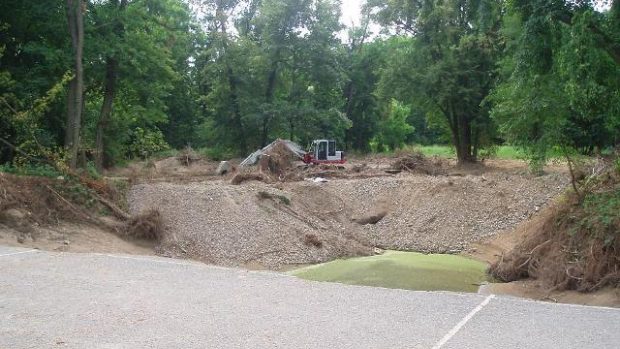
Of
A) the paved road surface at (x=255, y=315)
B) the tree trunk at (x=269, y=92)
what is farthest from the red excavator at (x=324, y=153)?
the paved road surface at (x=255, y=315)

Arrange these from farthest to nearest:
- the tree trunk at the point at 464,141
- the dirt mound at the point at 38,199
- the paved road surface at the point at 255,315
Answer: the tree trunk at the point at 464,141 < the dirt mound at the point at 38,199 < the paved road surface at the point at 255,315

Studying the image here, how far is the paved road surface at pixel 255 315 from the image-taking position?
288 inches

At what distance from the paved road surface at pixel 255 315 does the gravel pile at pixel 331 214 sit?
5.54 metres

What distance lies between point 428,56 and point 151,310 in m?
34.0

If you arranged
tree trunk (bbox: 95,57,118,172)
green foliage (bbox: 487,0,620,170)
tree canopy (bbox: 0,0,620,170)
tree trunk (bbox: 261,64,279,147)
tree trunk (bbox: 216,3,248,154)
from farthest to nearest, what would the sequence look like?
tree trunk (bbox: 216,3,248,154), tree trunk (bbox: 261,64,279,147), tree trunk (bbox: 95,57,118,172), tree canopy (bbox: 0,0,620,170), green foliage (bbox: 487,0,620,170)

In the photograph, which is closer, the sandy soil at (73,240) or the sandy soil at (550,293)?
the sandy soil at (550,293)

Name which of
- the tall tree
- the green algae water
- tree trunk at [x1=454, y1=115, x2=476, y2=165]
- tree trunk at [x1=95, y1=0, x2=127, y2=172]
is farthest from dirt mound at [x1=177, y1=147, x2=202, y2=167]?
the green algae water

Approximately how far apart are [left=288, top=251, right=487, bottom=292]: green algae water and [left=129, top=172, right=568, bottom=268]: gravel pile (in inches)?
69.2

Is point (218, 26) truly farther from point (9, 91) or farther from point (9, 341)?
point (9, 341)

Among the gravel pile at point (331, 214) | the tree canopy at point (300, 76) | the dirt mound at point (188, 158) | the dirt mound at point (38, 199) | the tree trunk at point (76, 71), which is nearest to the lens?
the tree canopy at point (300, 76)

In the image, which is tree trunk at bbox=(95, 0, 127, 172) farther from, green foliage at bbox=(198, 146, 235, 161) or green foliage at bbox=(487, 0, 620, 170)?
green foliage at bbox=(198, 146, 235, 161)

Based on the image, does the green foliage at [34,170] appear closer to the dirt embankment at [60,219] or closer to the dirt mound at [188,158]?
the dirt embankment at [60,219]

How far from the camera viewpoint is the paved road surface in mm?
7316

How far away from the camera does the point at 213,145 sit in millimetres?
49781
